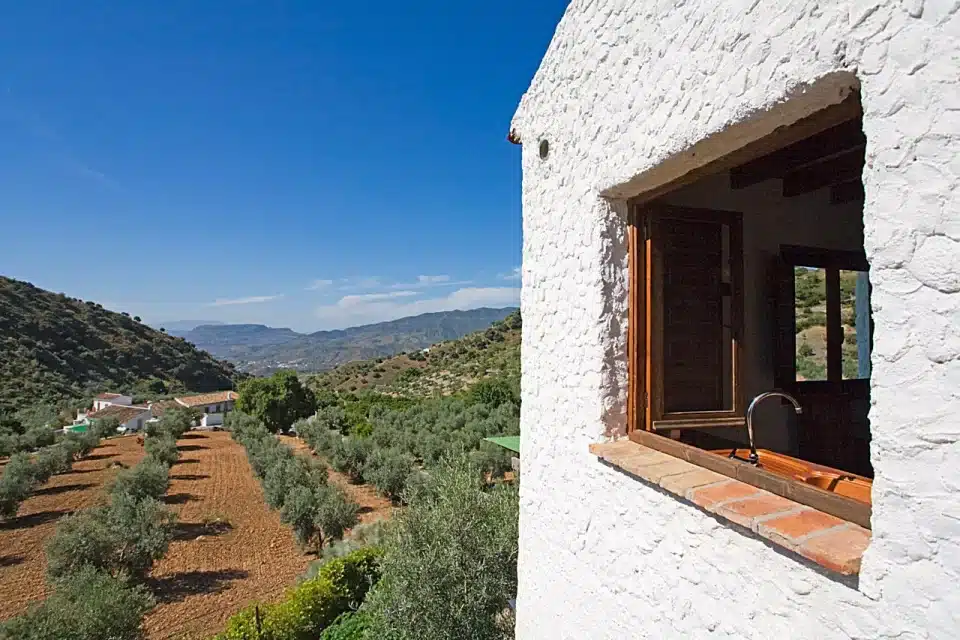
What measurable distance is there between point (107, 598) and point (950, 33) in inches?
390

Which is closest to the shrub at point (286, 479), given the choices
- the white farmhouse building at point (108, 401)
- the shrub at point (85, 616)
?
the shrub at point (85, 616)

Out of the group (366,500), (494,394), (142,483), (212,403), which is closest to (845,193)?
(366,500)

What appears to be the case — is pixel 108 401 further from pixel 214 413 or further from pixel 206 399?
pixel 214 413

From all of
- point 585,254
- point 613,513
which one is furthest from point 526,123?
point 613,513

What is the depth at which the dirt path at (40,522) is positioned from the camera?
10148mm

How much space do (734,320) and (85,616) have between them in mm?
A: 8481

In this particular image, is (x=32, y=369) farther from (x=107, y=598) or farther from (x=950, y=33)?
(x=950, y=33)

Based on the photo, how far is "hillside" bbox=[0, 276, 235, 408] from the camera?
130 feet

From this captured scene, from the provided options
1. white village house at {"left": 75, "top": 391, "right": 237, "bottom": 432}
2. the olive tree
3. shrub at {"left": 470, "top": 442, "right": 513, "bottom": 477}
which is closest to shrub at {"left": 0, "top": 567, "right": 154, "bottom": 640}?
shrub at {"left": 470, "top": 442, "right": 513, "bottom": 477}

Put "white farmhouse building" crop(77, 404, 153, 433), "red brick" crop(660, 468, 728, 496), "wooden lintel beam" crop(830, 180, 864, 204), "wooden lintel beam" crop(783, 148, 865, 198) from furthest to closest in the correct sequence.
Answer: "white farmhouse building" crop(77, 404, 153, 433), "wooden lintel beam" crop(830, 180, 864, 204), "wooden lintel beam" crop(783, 148, 865, 198), "red brick" crop(660, 468, 728, 496)

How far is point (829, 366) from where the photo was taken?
531cm

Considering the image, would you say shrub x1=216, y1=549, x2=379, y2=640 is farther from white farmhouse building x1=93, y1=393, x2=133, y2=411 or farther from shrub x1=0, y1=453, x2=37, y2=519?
white farmhouse building x1=93, y1=393, x2=133, y2=411

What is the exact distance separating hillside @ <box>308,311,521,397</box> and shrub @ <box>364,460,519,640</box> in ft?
Answer: 76.7

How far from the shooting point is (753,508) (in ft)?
7.57
